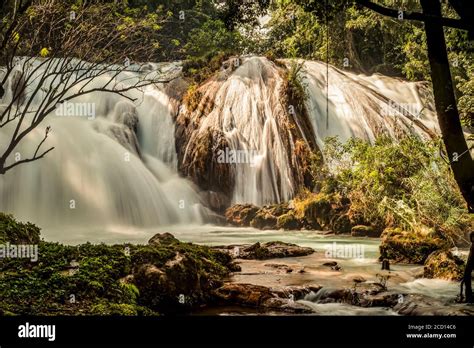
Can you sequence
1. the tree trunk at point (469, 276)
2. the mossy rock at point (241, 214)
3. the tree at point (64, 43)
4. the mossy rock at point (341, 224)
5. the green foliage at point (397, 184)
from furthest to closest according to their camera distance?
the mossy rock at point (341, 224)
the mossy rock at point (241, 214)
the green foliage at point (397, 184)
the tree at point (64, 43)
the tree trunk at point (469, 276)

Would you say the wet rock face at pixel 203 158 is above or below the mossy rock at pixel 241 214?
above

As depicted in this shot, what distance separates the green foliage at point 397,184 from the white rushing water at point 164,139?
0.55 metres

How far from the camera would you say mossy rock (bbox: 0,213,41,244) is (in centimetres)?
418

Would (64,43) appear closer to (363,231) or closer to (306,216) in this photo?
(306,216)

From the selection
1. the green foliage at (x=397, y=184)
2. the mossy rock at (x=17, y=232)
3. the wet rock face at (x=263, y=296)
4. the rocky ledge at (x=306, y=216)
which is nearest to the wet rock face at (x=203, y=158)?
the rocky ledge at (x=306, y=216)

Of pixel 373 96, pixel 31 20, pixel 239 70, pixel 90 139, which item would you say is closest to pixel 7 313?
pixel 31 20

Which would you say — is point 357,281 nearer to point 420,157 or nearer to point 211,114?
point 420,157

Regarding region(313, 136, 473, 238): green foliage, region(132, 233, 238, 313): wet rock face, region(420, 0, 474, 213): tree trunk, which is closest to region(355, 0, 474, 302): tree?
region(420, 0, 474, 213): tree trunk

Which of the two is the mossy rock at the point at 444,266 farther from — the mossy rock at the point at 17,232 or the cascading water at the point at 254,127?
the mossy rock at the point at 17,232

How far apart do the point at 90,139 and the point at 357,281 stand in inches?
178

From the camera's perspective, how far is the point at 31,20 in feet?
15.1

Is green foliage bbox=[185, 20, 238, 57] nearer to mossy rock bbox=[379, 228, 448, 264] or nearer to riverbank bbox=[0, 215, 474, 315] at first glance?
riverbank bbox=[0, 215, 474, 315]

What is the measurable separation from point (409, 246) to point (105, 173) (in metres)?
4.06

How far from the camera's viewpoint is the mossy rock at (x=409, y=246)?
500 cm
